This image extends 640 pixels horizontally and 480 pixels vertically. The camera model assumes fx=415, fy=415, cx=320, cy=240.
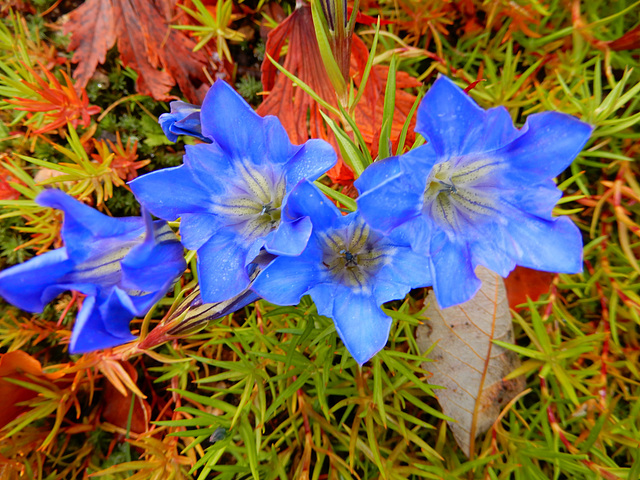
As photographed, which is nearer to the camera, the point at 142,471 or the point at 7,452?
the point at 142,471

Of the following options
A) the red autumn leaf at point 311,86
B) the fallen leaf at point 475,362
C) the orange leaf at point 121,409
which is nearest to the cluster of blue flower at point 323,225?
the red autumn leaf at point 311,86

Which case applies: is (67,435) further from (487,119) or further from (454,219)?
(487,119)

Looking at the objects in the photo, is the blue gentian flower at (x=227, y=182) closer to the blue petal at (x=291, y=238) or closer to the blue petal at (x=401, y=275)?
the blue petal at (x=291, y=238)

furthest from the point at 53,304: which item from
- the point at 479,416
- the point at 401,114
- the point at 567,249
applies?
the point at 567,249

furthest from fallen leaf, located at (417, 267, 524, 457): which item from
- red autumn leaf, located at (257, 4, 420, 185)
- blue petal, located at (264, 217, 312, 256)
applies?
blue petal, located at (264, 217, 312, 256)

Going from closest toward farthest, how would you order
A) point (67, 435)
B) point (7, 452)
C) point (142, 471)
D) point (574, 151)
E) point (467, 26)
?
point (574, 151)
point (142, 471)
point (7, 452)
point (67, 435)
point (467, 26)
